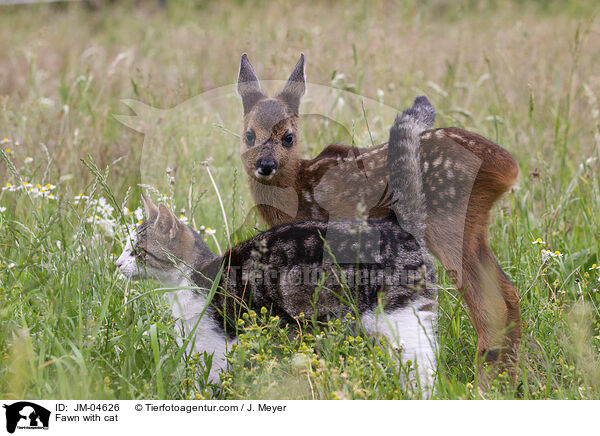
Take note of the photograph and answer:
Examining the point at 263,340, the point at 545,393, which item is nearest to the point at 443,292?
the point at 545,393

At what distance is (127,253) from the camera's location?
3818mm

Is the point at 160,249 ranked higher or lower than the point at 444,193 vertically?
lower

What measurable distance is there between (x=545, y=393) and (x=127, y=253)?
2479 mm

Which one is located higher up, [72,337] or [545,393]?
[72,337]

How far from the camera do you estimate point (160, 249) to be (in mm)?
3850

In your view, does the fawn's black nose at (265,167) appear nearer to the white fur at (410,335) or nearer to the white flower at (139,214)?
the white flower at (139,214)

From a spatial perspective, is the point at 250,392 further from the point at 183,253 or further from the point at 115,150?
the point at 115,150

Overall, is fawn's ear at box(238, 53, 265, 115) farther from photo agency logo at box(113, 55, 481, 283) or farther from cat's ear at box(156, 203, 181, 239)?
cat's ear at box(156, 203, 181, 239)

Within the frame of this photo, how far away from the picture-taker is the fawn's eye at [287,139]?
4270 mm

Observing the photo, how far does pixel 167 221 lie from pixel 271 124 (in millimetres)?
989

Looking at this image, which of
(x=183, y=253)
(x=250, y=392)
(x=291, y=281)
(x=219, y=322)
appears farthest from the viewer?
(x=183, y=253)
